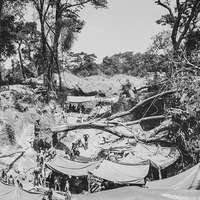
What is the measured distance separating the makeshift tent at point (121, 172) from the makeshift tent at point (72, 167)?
0.53 metres

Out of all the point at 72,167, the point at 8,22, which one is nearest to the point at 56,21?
the point at 8,22

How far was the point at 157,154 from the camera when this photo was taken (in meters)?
13.4

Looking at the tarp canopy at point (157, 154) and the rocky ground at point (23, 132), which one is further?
the rocky ground at point (23, 132)

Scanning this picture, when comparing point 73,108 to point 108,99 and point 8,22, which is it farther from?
point 8,22

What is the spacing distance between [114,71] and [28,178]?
103 feet

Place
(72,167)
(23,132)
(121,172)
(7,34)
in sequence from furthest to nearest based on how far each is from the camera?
(7,34) < (23,132) < (72,167) < (121,172)

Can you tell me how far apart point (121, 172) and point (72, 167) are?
7.46 feet

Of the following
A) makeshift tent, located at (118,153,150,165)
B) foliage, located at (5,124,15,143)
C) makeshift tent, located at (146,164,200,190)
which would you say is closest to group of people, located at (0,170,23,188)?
foliage, located at (5,124,15,143)

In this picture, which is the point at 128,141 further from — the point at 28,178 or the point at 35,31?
the point at 35,31

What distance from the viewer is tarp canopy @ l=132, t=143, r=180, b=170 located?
12.7 m

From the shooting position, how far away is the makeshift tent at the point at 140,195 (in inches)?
316

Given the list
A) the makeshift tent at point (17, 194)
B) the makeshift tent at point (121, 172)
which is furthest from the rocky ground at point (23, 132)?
the makeshift tent at point (17, 194)

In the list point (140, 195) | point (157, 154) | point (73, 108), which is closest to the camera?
point (140, 195)

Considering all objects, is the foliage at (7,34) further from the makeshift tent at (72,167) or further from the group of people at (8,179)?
the makeshift tent at (72,167)
